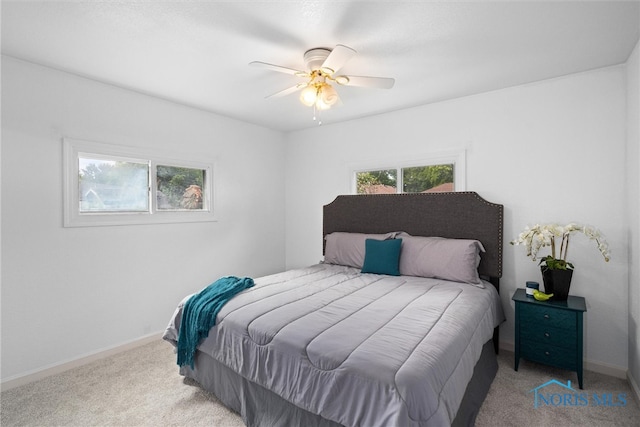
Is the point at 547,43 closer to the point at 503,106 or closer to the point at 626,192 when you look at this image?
the point at 503,106

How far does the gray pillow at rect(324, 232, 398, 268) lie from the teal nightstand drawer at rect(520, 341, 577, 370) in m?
1.53

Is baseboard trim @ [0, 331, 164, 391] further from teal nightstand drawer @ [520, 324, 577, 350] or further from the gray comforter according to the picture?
teal nightstand drawer @ [520, 324, 577, 350]

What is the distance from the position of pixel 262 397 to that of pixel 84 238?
218 cm

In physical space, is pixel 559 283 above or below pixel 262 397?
above

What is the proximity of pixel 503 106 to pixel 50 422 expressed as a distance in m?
4.41

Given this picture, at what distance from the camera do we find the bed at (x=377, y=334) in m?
1.41

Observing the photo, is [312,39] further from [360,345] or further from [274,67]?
[360,345]

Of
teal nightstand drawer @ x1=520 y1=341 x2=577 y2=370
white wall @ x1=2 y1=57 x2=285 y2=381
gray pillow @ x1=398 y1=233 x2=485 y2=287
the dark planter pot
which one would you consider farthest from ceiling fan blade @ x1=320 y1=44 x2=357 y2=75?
teal nightstand drawer @ x1=520 y1=341 x2=577 y2=370

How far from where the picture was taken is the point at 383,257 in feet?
10.4

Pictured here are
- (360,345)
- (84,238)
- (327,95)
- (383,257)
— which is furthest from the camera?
(383,257)

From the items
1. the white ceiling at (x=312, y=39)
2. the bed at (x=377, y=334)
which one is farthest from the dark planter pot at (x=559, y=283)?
the white ceiling at (x=312, y=39)

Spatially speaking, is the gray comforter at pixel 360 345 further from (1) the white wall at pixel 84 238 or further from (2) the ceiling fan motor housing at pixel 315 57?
(2) the ceiling fan motor housing at pixel 315 57

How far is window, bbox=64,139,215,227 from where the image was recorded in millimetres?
2754

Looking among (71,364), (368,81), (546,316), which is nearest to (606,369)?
(546,316)
